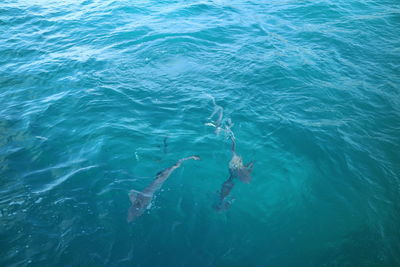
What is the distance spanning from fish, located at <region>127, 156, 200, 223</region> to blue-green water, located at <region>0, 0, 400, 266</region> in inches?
6.9

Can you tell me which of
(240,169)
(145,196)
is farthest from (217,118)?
(145,196)

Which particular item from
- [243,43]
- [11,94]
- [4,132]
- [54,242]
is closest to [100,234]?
[54,242]

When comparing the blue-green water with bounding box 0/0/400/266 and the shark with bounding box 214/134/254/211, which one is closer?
the blue-green water with bounding box 0/0/400/266

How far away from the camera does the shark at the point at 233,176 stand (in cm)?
641

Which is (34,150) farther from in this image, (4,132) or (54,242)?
(54,242)

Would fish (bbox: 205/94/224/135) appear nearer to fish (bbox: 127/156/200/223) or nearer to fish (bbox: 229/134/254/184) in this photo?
fish (bbox: 229/134/254/184)

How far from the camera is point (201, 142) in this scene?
314 inches

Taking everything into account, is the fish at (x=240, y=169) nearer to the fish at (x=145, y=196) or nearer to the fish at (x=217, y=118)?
the fish at (x=217, y=118)

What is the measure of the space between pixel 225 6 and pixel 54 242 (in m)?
17.9

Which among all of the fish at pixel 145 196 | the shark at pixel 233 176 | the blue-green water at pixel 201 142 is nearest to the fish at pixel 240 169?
the shark at pixel 233 176

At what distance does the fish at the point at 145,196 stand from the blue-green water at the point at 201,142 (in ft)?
0.58

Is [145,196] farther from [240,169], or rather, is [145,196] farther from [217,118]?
[217,118]

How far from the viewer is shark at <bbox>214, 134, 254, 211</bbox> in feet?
21.0

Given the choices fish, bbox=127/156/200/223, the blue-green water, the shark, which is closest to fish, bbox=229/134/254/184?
the shark
